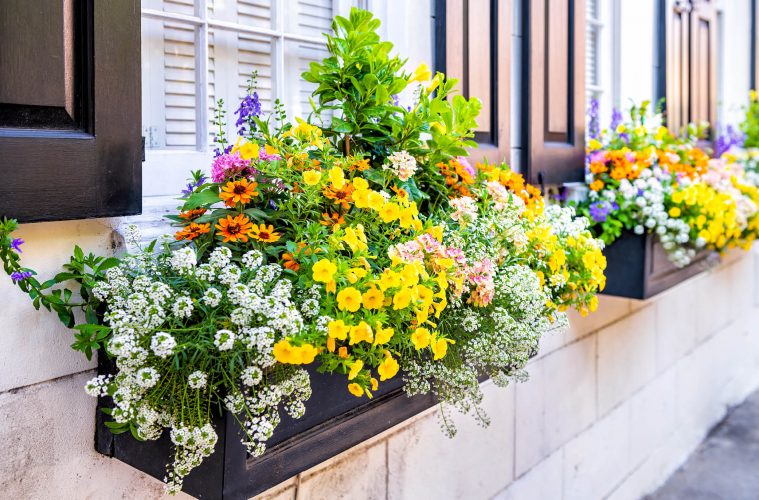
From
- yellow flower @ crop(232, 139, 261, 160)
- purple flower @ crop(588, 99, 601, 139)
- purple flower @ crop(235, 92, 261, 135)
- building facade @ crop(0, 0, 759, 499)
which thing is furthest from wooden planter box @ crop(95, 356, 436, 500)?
purple flower @ crop(588, 99, 601, 139)

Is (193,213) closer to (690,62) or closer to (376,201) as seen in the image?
(376,201)

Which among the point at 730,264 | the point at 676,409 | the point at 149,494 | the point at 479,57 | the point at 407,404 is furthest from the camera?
the point at 730,264

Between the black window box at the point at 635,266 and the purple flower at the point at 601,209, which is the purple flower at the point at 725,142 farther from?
the purple flower at the point at 601,209

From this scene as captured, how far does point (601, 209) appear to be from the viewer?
291 cm

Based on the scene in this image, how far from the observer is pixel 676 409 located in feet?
14.3

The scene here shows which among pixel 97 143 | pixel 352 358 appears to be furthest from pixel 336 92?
pixel 352 358

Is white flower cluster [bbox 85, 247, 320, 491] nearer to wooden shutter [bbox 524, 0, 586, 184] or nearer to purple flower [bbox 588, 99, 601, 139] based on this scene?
wooden shutter [bbox 524, 0, 586, 184]

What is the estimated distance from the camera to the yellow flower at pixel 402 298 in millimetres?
1289

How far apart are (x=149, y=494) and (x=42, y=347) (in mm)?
437

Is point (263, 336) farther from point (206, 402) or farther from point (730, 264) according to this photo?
point (730, 264)

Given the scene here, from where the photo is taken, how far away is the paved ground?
3.96m

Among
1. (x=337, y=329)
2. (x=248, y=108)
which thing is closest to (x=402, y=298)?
(x=337, y=329)

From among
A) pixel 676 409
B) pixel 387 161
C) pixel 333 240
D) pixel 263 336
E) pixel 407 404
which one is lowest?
pixel 676 409

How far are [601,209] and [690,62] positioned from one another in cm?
184
